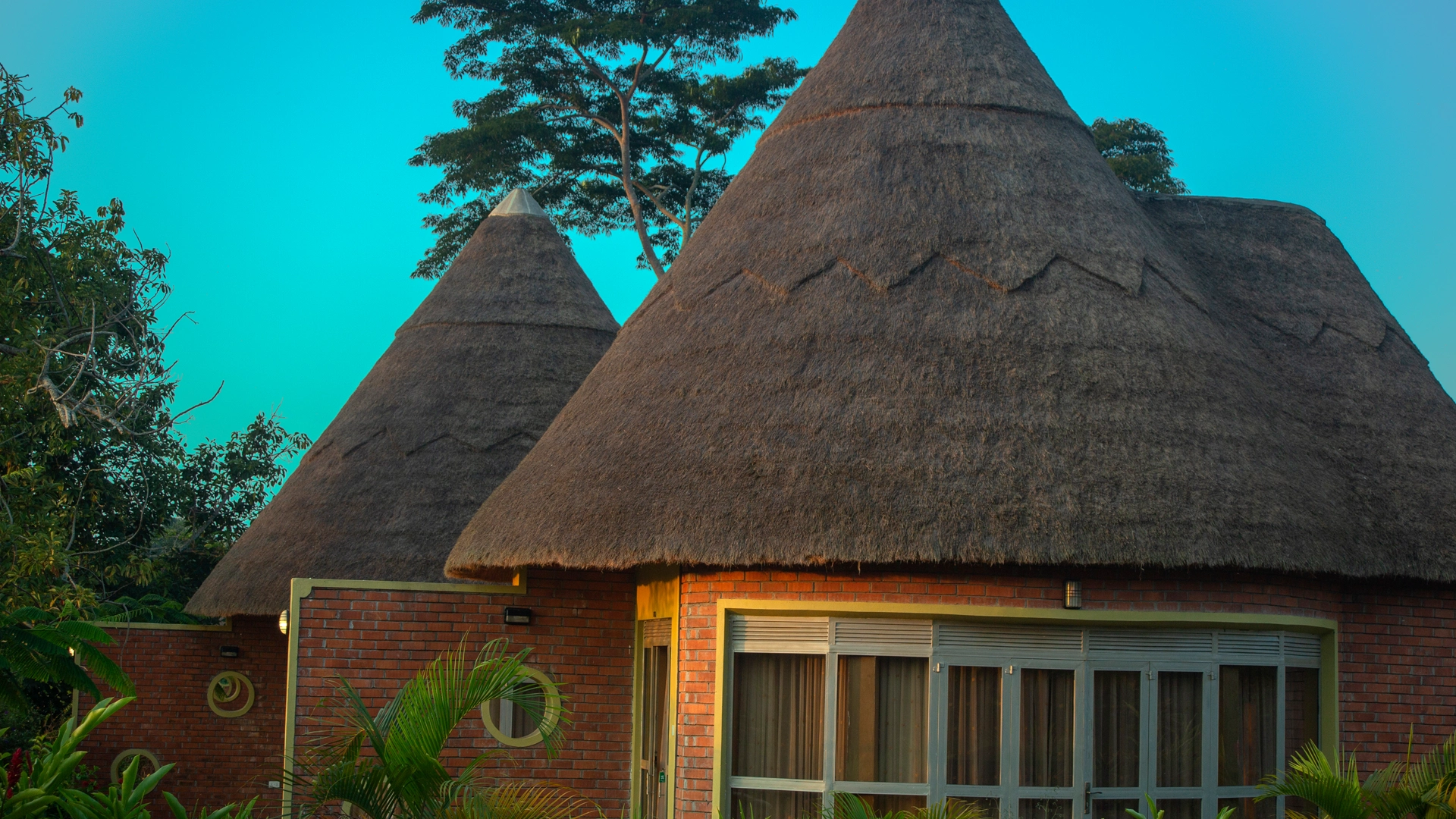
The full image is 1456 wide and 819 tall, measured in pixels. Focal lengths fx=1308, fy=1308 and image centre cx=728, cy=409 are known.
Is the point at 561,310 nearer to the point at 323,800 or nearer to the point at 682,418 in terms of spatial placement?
the point at 682,418

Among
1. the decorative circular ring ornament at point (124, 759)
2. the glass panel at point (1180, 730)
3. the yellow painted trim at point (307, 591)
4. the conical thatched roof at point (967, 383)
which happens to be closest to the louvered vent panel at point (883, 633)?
the conical thatched roof at point (967, 383)

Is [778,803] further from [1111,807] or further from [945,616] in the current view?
[1111,807]

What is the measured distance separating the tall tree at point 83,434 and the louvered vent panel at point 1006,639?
7.42 metres

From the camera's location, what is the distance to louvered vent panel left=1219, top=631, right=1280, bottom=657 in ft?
29.0

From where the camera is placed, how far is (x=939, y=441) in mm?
8602

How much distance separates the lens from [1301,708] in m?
9.38

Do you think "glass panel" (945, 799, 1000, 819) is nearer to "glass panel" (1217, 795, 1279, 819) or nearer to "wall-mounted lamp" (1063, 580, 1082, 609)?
"glass panel" (1217, 795, 1279, 819)

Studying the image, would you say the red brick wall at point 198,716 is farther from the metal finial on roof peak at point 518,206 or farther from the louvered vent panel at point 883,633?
the louvered vent panel at point 883,633

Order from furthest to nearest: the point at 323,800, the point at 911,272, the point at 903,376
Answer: the point at 911,272 < the point at 903,376 < the point at 323,800

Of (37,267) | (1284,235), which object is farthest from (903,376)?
(37,267)

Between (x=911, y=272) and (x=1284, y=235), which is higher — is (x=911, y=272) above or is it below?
below

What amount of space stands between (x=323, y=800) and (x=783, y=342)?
4.60 m

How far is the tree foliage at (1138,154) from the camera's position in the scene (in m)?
29.1

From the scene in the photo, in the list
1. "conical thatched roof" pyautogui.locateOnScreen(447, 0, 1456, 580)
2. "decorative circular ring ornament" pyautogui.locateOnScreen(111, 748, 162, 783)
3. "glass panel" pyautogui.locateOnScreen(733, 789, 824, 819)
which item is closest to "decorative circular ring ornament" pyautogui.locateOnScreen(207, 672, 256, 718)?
"decorative circular ring ornament" pyautogui.locateOnScreen(111, 748, 162, 783)
